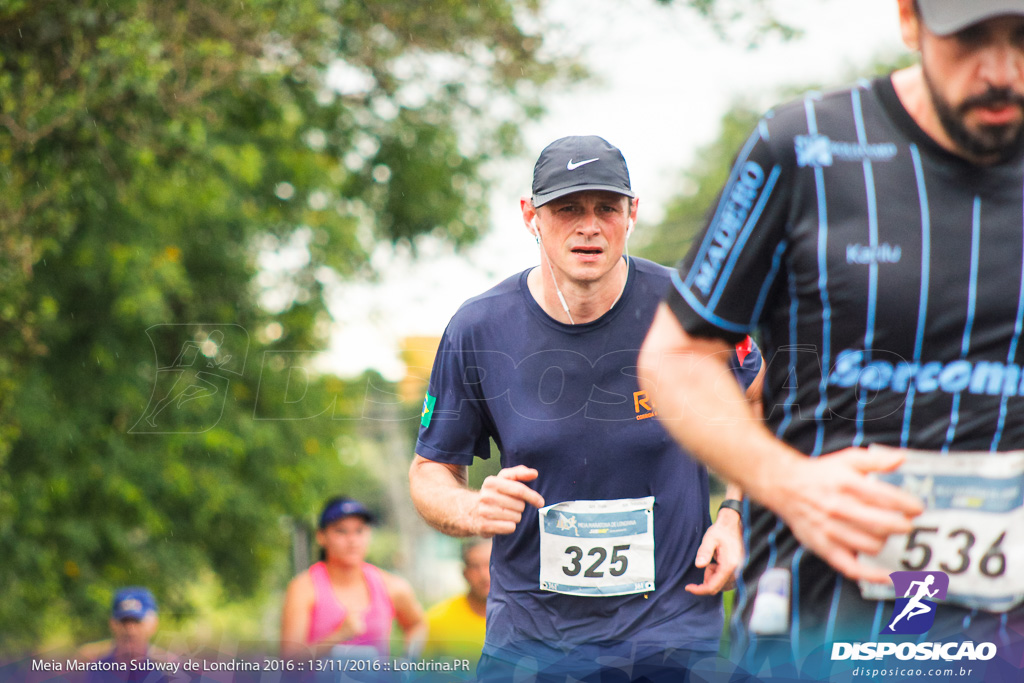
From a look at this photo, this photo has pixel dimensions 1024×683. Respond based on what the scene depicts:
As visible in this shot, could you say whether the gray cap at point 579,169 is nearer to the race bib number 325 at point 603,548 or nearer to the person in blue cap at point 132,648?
the race bib number 325 at point 603,548

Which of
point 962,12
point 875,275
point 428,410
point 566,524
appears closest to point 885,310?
point 875,275

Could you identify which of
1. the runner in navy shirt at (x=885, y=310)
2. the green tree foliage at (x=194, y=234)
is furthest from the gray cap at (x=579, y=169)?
the green tree foliage at (x=194, y=234)

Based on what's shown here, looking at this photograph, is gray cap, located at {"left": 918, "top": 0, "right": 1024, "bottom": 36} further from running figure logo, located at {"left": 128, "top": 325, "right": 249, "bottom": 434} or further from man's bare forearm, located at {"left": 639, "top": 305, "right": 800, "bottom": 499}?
running figure logo, located at {"left": 128, "top": 325, "right": 249, "bottom": 434}

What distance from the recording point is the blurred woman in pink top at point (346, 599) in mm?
6980

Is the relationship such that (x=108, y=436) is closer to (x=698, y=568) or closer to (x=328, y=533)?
(x=328, y=533)

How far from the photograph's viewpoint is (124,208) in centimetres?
1001

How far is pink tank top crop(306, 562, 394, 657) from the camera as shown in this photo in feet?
23.1

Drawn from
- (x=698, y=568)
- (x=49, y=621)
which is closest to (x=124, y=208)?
(x=49, y=621)

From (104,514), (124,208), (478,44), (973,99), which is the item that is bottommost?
(104,514)

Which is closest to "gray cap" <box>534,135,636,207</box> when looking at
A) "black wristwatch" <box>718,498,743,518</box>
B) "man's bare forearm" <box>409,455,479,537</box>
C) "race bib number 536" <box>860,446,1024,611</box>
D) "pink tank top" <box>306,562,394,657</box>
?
"man's bare forearm" <box>409,455,479,537</box>

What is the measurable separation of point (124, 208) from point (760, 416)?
338 inches

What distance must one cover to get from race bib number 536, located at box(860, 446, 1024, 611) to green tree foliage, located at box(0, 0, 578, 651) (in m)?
6.24

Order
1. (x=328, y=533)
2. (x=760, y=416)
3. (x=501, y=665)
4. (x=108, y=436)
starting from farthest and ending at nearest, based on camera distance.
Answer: (x=108, y=436) → (x=328, y=533) → (x=501, y=665) → (x=760, y=416)

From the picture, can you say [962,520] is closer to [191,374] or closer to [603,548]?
[603,548]
